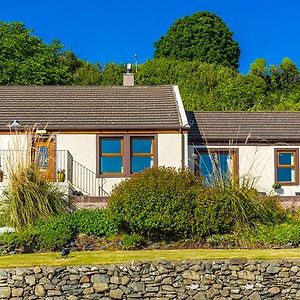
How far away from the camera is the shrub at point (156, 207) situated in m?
18.7

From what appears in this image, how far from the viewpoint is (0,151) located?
23.4 metres

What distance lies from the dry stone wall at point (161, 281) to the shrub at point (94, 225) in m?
4.13

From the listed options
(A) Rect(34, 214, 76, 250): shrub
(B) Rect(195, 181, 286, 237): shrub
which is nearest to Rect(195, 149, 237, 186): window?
(B) Rect(195, 181, 286, 237): shrub

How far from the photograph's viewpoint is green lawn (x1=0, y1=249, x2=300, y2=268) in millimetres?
15555

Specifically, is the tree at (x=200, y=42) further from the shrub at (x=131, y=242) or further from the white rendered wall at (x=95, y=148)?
the shrub at (x=131, y=242)

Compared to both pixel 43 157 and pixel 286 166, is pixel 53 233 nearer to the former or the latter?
pixel 43 157

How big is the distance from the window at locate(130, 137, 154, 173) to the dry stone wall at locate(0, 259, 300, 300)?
9238mm

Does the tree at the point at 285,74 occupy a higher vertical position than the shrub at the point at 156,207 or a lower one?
higher

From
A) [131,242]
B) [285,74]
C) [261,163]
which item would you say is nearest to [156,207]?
[131,242]

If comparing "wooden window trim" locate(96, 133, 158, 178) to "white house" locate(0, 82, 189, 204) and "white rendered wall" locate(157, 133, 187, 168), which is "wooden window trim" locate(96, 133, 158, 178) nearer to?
"white house" locate(0, 82, 189, 204)

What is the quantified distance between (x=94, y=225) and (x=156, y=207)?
1891 millimetres

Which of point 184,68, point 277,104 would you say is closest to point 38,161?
point 277,104

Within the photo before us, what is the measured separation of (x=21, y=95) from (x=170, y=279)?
14.1 metres

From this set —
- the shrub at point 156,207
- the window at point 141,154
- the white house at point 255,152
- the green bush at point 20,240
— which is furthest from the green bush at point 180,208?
the white house at point 255,152
